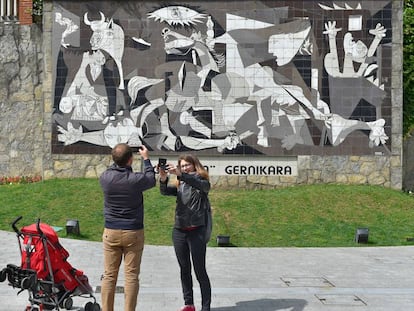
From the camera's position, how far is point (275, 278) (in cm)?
891

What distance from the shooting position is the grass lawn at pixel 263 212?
42.8ft

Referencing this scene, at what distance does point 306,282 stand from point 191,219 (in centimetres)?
302

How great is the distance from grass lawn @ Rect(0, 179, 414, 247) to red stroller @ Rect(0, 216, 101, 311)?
609 centimetres

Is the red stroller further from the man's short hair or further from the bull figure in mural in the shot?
the bull figure in mural

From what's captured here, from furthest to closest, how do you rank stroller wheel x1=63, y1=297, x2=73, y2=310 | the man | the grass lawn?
the grass lawn → stroller wheel x1=63, y1=297, x2=73, y2=310 → the man

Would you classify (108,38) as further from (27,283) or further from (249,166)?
(27,283)

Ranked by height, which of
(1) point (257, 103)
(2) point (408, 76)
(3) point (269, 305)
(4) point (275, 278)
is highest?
(2) point (408, 76)

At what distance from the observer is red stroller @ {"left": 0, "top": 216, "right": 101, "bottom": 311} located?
6.18 meters

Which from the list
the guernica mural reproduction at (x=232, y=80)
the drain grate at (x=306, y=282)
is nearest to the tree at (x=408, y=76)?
the guernica mural reproduction at (x=232, y=80)

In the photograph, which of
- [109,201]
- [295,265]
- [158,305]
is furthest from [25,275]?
[295,265]

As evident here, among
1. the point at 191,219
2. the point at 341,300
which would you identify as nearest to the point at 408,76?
the point at 341,300

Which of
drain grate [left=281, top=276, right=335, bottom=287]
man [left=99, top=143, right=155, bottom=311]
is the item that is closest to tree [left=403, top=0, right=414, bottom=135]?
drain grate [left=281, top=276, right=335, bottom=287]

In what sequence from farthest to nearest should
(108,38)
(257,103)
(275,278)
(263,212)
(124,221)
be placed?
(108,38) < (257,103) < (263,212) < (275,278) < (124,221)

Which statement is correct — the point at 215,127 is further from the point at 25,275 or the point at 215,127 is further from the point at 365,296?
the point at 25,275
